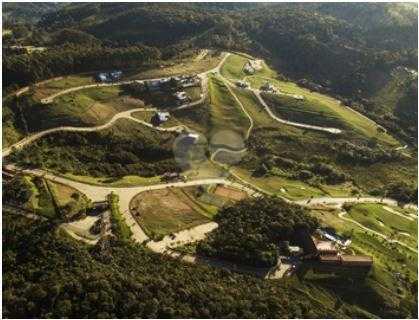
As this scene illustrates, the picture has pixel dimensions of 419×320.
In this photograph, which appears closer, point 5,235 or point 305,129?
point 5,235

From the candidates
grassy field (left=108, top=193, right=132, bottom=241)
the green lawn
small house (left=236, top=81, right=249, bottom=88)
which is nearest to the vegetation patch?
grassy field (left=108, top=193, right=132, bottom=241)

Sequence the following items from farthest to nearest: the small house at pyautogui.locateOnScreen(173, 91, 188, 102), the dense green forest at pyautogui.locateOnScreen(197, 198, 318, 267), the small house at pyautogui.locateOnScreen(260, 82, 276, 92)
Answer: the small house at pyautogui.locateOnScreen(260, 82, 276, 92)
the small house at pyautogui.locateOnScreen(173, 91, 188, 102)
the dense green forest at pyautogui.locateOnScreen(197, 198, 318, 267)

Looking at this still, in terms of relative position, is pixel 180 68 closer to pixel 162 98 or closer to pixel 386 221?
pixel 162 98

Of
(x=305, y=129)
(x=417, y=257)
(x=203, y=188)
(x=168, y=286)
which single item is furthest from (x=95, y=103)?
(x=417, y=257)

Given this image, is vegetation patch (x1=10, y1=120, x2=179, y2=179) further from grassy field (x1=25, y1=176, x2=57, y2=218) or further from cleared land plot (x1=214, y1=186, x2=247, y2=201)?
cleared land plot (x1=214, y1=186, x2=247, y2=201)

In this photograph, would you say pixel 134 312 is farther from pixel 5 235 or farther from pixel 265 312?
pixel 5 235

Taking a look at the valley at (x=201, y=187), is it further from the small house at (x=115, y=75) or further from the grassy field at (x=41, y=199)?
the small house at (x=115, y=75)

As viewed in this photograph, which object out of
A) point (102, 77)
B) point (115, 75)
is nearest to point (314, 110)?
point (115, 75)
